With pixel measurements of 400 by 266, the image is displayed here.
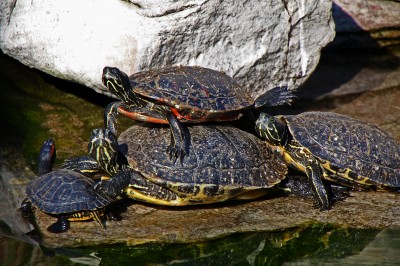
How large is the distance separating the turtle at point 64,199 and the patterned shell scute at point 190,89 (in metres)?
0.96

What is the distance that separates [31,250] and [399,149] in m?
3.36

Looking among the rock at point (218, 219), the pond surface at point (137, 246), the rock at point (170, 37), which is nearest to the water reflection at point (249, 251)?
the pond surface at point (137, 246)

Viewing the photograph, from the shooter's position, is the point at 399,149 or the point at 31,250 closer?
the point at 31,250

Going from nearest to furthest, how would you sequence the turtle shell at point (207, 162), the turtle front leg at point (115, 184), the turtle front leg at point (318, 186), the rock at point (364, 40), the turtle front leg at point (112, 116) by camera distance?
the turtle front leg at point (115, 184) → the turtle shell at point (207, 162) → the turtle front leg at point (318, 186) → the turtle front leg at point (112, 116) → the rock at point (364, 40)

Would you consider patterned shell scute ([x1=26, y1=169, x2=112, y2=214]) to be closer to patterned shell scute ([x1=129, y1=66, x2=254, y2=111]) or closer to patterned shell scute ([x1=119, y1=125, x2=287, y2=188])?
patterned shell scute ([x1=119, y1=125, x2=287, y2=188])

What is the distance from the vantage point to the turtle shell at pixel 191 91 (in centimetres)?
604

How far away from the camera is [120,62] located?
6824 millimetres

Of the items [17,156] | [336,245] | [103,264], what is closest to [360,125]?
[336,245]

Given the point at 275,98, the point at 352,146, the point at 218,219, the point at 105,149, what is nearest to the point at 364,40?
the point at 275,98

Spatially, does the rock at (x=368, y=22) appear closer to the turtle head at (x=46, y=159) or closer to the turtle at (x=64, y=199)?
the turtle head at (x=46, y=159)

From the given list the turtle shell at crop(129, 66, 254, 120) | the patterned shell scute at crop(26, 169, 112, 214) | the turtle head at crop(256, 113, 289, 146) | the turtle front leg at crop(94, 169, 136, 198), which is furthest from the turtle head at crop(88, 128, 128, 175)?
the turtle head at crop(256, 113, 289, 146)

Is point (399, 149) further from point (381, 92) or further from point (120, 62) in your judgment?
point (120, 62)

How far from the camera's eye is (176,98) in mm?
6027

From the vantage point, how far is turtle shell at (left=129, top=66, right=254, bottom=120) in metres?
6.04
